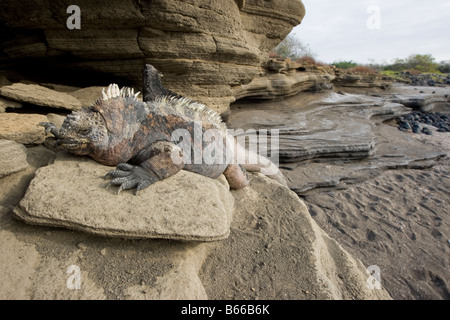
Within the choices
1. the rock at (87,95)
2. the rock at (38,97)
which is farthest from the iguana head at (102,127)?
the rock at (87,95)

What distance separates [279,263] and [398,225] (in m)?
3.20

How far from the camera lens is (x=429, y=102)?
13.0m

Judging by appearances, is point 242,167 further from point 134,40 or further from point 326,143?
point 326,143

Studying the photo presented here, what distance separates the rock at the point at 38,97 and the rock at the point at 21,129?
2.30 ft

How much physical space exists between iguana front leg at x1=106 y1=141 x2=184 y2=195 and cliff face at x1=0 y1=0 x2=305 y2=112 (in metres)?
2.59

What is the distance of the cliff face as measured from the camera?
11.5ft

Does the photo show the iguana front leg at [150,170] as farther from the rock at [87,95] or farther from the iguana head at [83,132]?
the rock at [87,95]

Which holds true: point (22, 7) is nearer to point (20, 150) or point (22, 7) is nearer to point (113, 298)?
point (20, 150)

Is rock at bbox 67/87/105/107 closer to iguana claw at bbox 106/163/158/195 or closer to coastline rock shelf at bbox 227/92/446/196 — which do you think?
iguana claw at bbox 106/163/158/195

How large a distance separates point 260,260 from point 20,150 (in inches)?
84.7

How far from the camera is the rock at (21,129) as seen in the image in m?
2.15

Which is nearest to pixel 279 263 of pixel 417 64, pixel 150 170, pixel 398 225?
pixel 150 170

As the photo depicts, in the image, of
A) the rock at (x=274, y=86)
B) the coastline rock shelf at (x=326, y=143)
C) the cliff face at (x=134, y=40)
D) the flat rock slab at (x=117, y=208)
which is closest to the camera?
the flat rock slab at (x=117, y=208)

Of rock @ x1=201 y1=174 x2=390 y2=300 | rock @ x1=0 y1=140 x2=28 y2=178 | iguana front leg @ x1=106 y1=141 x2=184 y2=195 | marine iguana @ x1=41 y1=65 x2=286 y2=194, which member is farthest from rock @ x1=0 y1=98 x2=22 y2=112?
rock @ x1=201 y1=174 x2=390 y2=300
